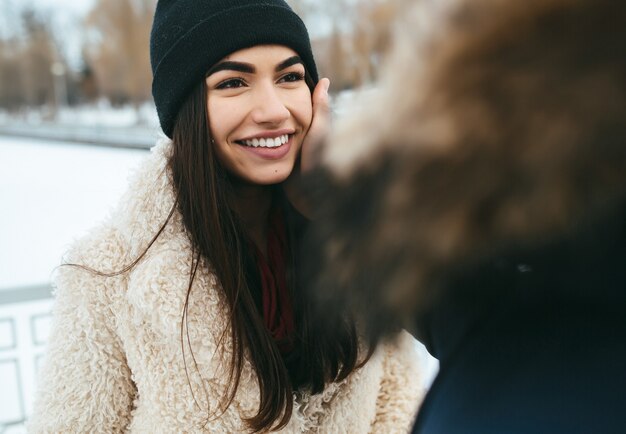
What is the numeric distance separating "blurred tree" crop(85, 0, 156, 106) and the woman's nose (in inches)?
1081

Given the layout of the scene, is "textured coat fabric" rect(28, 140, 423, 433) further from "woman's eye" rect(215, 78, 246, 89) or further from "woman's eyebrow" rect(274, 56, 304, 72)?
"woman's eyebrow" rect(274, 56, 304, 72)

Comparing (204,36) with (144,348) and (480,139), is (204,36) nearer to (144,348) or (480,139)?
(144,348)

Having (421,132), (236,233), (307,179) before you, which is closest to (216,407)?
(236,233)

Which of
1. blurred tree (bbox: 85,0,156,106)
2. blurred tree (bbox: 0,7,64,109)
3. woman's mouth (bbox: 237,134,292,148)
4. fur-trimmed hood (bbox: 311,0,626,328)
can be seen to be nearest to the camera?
fur-trimmed hood (bbox: 311,0,626,328)

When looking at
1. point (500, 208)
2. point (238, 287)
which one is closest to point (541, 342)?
point (500, 208)

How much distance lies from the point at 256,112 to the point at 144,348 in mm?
533

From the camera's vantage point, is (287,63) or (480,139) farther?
(287,63)

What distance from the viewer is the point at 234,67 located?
1.20 metres

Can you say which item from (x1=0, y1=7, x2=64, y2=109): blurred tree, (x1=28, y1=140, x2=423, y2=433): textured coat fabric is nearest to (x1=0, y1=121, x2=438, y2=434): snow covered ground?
(x1=28, y1=140, x2=423, y2=433): textured coat fabric

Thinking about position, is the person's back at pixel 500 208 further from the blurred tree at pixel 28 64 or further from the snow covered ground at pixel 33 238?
the blurred tree at pixel 28 64

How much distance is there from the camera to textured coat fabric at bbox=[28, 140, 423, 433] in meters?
1.12

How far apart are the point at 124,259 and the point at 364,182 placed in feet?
2.88

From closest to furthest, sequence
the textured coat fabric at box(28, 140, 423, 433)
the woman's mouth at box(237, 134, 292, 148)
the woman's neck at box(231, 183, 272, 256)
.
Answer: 1. the textured coat fabric at box(28, 140, 423, 433)
2. the woman's mouth at box(237, 134, 292, 148)
3. the woman's neck at box(231, 183, 272, 256)

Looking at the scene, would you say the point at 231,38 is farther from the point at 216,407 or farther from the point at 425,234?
the point at 425,234
